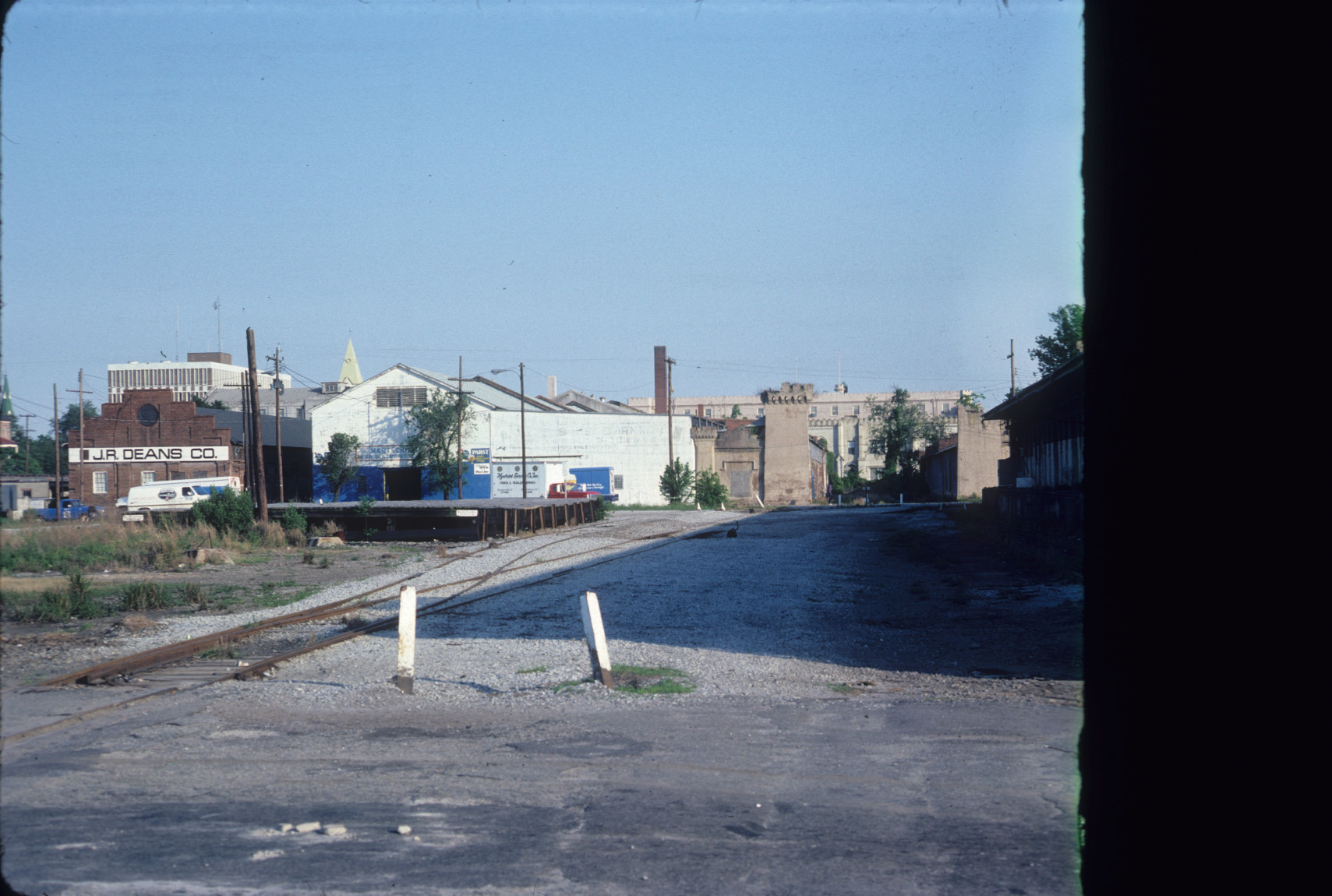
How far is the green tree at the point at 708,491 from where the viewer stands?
5781cm

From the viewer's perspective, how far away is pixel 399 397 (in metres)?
56.8

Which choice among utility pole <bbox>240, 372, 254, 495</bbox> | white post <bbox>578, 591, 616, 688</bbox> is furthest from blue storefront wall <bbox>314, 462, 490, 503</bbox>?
white post <bbox>578, 591, 616, 688</bbox>

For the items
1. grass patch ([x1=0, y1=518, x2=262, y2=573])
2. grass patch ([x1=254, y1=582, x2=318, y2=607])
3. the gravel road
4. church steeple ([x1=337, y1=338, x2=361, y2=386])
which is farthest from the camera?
church steeple ([x1=337, y1=338, x2=361, y2=386])

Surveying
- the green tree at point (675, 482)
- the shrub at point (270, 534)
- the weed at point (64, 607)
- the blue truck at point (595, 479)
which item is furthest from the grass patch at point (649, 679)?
the blue truck at point (595, 479)

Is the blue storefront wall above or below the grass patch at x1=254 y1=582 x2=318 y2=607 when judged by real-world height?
above

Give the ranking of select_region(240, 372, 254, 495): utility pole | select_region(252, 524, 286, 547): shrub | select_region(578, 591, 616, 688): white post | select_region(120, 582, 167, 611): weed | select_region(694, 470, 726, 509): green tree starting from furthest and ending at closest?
select_region(694, 470, 726, 509): green tree
select_region(240, 372, 254, 495): utility pole
select_region(252, 524, 286, 547): shrub
select_region(120, 582, 167, 611): weed
select_region(578, 591, 616, 688): white post

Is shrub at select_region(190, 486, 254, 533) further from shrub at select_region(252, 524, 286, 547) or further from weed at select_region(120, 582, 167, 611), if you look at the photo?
weed at select_region(120, 582, 167, 611)

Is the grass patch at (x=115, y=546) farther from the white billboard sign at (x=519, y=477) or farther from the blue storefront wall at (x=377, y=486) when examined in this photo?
the blue storefront wall at (x=377, y=486)

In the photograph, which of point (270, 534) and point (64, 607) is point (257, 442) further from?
point (64, 607)

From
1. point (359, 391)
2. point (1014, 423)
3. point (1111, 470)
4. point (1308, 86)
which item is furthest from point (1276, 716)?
point (359, 391)

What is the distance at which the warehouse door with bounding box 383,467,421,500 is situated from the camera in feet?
184

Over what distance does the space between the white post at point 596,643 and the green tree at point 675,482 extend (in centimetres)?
4788

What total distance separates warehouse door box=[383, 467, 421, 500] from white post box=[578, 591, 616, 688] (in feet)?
161

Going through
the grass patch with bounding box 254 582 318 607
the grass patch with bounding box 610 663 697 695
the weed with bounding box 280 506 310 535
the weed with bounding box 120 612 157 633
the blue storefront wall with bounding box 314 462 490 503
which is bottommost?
the grass patch with bounding box 254 582 318 607
